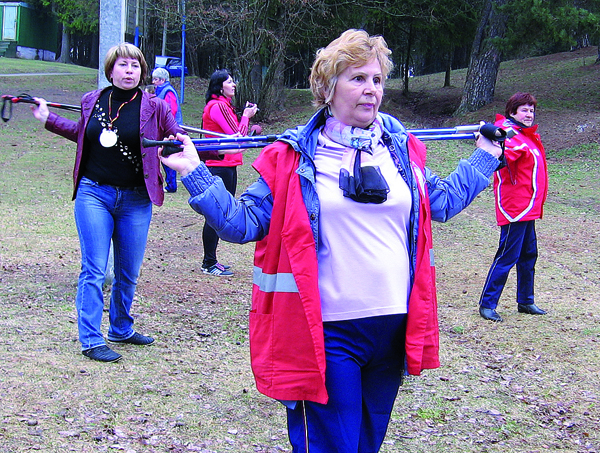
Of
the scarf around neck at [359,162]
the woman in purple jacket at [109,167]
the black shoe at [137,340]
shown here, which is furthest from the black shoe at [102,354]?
the scarf around neck at [359,162]

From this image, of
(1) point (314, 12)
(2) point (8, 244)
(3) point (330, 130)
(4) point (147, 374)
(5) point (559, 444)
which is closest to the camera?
(3) point (330, 130)

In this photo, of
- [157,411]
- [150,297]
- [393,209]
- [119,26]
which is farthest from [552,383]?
[119,26]

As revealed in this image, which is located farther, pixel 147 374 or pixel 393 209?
pixel 147 374

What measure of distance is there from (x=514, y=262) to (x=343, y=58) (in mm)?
4471

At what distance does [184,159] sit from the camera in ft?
8.44

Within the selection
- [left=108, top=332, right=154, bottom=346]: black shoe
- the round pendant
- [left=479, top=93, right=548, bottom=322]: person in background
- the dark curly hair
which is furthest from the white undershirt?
the dark curly hair

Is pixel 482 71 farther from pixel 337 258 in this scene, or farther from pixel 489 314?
pixel 337 258

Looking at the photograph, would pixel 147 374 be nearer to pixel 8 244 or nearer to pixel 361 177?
pixel 361 177

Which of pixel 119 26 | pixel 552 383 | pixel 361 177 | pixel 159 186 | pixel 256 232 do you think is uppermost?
pixel 119 26

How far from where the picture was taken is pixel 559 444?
13.6ft

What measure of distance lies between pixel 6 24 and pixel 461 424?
1918 inches

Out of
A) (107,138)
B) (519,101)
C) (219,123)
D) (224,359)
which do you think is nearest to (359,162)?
(107,138)

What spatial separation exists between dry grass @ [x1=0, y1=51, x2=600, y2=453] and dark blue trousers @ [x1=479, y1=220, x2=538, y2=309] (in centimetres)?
23

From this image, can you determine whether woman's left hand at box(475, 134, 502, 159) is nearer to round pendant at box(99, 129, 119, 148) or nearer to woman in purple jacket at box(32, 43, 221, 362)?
woman in purple jacket at box(32, 43, 221, 362)
